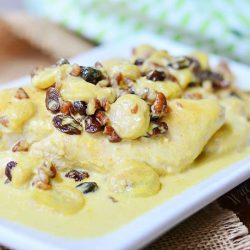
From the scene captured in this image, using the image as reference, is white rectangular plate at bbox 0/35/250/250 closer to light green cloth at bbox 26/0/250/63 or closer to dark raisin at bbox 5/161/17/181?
dark raisin at bbox 5/161/17/181

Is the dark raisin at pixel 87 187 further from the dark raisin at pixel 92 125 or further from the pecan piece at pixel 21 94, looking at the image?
the pecan piece at pixel 21 94

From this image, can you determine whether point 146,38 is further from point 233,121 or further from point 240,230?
point 240,230

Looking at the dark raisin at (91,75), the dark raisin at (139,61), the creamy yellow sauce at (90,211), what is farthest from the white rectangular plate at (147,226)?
the dark raisin at (139,61)

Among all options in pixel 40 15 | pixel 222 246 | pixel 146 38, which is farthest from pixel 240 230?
pixel 40 15

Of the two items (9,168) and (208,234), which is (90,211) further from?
(208,234)

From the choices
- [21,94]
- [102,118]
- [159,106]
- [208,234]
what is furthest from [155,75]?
[208,234]

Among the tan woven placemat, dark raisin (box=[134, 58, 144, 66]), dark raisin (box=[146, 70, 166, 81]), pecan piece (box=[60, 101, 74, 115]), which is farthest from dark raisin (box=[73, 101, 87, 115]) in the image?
dark raisin (box=[134, 58, 144, 66])
